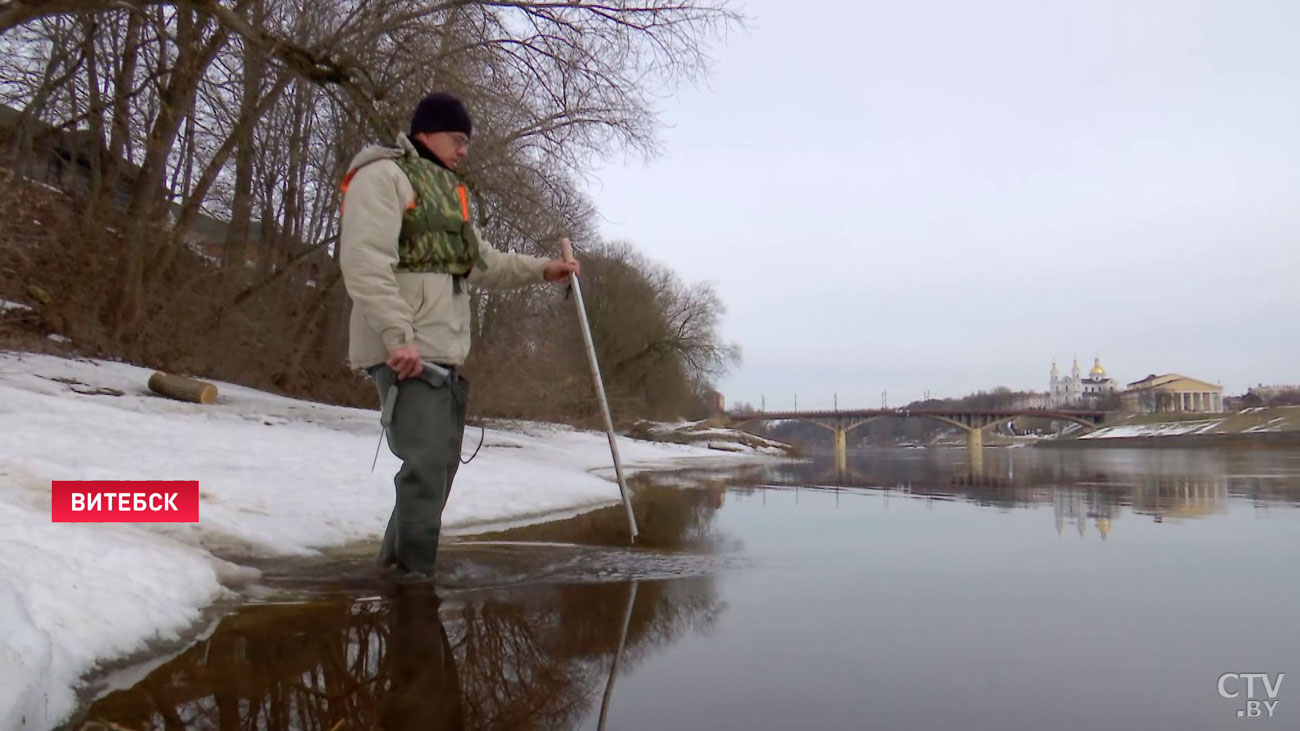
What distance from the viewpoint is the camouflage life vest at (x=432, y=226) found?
12.0ft

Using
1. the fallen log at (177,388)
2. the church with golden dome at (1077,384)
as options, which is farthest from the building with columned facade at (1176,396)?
the fallen log at (177,388)

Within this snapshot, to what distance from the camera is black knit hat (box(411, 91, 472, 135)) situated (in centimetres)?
384

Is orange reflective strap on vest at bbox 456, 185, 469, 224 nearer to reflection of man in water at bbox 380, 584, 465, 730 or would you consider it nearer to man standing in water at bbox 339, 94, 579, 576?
man standing in water at bbox 339, 94, 579, 576

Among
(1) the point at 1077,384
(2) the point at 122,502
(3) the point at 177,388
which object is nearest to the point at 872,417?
(3) the point at 177,388

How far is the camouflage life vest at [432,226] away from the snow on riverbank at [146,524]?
1.50 metres

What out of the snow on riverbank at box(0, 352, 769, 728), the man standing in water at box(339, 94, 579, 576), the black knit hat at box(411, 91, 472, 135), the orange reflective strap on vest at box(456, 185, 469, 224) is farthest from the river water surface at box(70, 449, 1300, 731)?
the black knit hat at box(411, 91, 472, 135)

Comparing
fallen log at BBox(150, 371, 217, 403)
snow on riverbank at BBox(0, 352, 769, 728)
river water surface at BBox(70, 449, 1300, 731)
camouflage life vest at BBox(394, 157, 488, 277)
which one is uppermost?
camouflage life vest at BBox(394, 157, 488, 277)

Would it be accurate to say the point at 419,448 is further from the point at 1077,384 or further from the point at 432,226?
the point at 1077,384

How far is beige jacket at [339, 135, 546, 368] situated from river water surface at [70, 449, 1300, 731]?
99cm

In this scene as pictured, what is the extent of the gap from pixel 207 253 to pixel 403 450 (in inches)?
648

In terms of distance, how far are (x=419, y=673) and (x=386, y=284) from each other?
1.58m

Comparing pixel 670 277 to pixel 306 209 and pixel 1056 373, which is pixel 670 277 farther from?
pixel 1056 373

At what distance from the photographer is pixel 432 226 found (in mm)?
3674

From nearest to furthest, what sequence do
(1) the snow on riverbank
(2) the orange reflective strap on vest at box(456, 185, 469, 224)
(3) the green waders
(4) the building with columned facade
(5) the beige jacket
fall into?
(1) the snow on riverbank → (5) the beige jacket → (3) the green waders → (2) the orange reflective strap on vest at box(456, 185, 469, 224) → (4) the building with columned facade
